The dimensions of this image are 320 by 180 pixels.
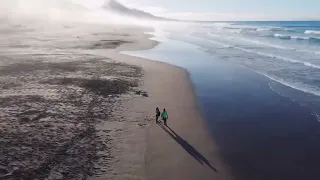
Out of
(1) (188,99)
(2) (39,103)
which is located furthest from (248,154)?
(2) (39,103)

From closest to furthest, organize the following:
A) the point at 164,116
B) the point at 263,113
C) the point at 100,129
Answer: the point at 100,129, the point at 164,116, the point at 263,113

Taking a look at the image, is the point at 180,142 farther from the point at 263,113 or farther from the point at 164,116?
the point at 263,113

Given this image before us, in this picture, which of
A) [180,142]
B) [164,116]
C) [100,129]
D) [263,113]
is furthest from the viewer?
[263,113]

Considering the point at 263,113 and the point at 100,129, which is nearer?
the point at 100,129

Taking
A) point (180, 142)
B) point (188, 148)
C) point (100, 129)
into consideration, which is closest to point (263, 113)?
point (180, 142)

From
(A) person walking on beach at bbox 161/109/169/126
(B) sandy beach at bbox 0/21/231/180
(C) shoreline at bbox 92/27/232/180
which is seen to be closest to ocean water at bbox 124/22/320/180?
A: (C) shoreline at bbox 92/27/232/180

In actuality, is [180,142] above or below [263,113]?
below

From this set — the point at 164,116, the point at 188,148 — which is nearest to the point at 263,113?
the point at 164,116

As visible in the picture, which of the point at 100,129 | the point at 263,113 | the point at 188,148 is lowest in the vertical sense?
the point at 188,148

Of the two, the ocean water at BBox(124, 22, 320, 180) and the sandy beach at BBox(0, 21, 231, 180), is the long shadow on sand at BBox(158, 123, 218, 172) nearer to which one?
the sandy beach at BBox(0, 21, 231, 180)
